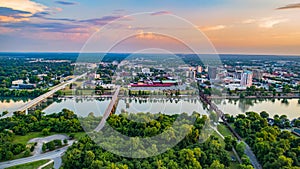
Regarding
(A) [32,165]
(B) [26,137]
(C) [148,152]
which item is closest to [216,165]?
(C) [148,152]

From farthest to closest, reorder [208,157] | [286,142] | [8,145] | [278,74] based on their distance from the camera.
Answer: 1. [278,74]
2. [8,145]
3. [286,142]
4. [208,157]

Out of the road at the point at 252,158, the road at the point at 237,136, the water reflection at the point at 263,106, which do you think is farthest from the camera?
the water reflection at the point at 263,106

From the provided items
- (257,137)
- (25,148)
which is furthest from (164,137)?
(25,148)

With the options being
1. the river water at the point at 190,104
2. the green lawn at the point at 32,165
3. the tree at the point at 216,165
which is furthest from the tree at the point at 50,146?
the river water at the point at 190,104

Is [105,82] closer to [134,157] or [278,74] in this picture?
[134,157]

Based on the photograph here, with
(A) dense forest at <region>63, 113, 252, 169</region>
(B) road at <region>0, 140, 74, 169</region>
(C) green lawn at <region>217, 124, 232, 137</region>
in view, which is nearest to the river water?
(C) green lawn at <region>217, 124, 232, 137</region>

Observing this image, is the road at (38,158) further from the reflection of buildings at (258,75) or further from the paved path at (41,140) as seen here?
the reflection of buildings at (258,75)

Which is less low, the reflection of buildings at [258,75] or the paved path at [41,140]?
the reflection of buildings at [258,75]

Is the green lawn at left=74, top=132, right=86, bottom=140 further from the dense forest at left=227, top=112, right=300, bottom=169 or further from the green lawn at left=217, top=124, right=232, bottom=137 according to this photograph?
the dense forest at left=227, top=112, right=300, bottom=169

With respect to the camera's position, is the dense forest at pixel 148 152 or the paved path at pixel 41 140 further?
the paved path at pixel 41 140
